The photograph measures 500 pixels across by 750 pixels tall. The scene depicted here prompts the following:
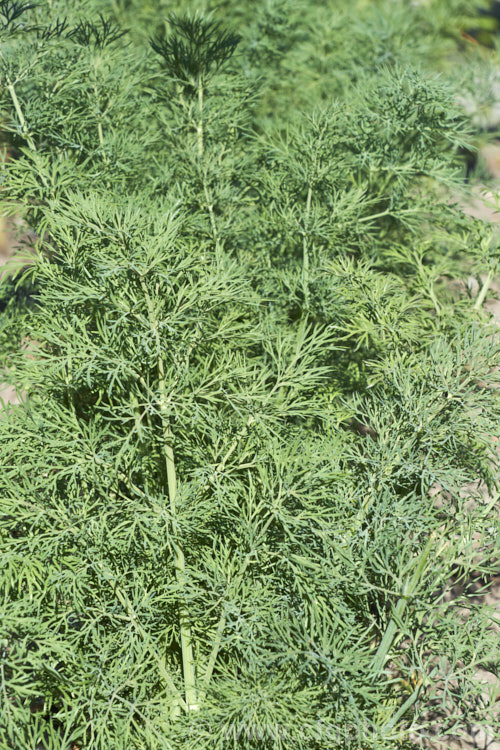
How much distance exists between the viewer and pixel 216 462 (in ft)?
7.73

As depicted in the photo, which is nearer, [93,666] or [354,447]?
[93,666]

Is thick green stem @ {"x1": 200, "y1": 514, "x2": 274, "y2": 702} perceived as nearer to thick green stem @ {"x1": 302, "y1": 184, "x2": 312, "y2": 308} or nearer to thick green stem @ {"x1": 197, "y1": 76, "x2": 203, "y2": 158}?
thick green stem @ {"x1": 302, "y1": 184, "x2": 312, "y2": 308}

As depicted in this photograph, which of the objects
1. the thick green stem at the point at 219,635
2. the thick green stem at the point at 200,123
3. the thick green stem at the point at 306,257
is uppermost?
the thick green stem at the point at 200,123

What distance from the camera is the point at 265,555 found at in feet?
7.16

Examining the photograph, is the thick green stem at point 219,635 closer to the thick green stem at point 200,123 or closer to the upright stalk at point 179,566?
the upright stalk at point 179,566

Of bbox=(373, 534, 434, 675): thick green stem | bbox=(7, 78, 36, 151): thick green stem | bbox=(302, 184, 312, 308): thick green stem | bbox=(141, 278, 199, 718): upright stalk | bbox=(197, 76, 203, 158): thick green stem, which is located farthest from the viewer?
bbox=(197, 76, 203, 158): thick green stem

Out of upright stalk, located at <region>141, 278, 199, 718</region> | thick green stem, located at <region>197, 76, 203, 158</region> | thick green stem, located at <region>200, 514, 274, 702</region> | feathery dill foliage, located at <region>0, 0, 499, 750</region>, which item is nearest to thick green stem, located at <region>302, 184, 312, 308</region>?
feathery dill foliage, located at <region>0, 0, 499, 750</region>

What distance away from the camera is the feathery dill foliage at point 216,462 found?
6.75 feet

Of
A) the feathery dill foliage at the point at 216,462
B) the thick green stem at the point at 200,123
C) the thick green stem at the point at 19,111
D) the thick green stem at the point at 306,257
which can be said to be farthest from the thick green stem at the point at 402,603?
the thick green stem at the point at 19,111

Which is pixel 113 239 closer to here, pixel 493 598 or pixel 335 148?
pixel 335 148

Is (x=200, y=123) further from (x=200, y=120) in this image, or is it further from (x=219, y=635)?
(x=219, y=635)

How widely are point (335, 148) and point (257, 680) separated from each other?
8.10 ft

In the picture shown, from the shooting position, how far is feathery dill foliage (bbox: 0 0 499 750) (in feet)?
6.75

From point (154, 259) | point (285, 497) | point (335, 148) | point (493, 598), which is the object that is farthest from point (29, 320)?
point (493, 598)
